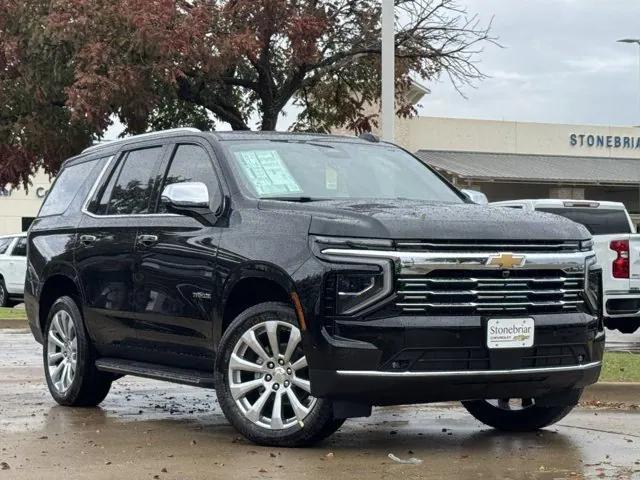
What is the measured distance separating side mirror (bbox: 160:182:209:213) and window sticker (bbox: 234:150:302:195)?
322 millimetres

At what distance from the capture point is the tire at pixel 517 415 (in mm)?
8500

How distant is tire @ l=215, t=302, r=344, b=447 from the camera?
24.7 feet

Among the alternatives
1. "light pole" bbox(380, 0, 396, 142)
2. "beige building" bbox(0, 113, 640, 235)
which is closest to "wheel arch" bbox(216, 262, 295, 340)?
"light pole" bbox(380, 0, 396, 142)

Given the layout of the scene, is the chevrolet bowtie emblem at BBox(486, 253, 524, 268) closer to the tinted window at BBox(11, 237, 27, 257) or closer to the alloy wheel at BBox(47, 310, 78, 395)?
the alloy wheel at BBox(47, 310, 78, 395)

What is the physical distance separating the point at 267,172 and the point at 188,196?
56 centimetres

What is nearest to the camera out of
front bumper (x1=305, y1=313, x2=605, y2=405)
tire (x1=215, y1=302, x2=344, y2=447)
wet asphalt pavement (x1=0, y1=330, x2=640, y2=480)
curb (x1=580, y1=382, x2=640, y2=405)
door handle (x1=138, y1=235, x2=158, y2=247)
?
wet asphalt pavement (x1=0, y1=330, x2=640, y2=480)

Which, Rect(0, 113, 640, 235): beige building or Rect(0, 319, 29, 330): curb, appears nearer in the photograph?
Rect(0, 319, 29, 330): curb

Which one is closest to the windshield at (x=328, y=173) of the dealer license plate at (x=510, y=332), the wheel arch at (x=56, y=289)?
the dealer license plate at (x=510, y=332)

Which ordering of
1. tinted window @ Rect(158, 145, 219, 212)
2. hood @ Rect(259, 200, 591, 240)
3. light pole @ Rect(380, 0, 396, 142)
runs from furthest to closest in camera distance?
light pole @ Rect(380, 0, 396, 142)
tinted window @ Rect(158, 145, 219, 212)
hood @ Rect(259, 200, 591, 240)

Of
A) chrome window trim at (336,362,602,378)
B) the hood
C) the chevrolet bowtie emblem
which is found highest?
the hood

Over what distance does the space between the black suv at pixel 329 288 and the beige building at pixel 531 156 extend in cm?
3073

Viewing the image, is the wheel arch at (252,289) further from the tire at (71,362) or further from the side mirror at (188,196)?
the tire at (71,362)

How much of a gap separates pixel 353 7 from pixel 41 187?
40.4m

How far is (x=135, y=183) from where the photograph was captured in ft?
31.3
